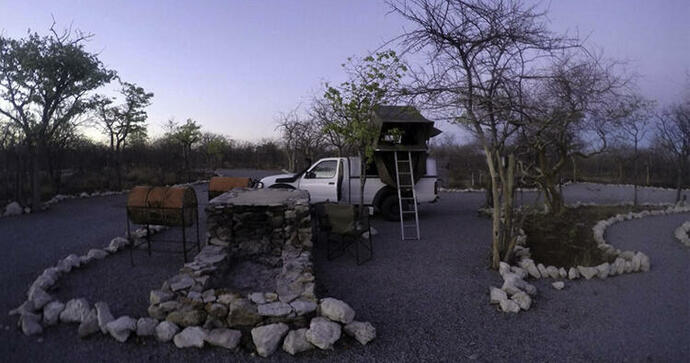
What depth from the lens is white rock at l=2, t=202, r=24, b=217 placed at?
9.65 m

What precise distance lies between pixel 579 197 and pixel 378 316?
46.8 feet

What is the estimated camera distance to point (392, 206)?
31.0 feet

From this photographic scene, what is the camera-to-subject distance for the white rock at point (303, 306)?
11.5ft

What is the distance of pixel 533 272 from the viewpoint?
201 inches

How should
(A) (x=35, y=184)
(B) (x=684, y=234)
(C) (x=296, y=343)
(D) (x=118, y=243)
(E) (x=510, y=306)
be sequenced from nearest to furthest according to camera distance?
(C) (x=296, y=343) → (E) (x=510, y=306) → (D) (x=118, y=243) → (B) (x=684, y=234) → (A) (x=35, y=184)

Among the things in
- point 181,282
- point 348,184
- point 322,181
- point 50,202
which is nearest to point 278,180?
point 322,181

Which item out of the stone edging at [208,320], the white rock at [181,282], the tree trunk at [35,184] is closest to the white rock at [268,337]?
the stone edging at [208,320]

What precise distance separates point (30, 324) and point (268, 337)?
7.79 ft

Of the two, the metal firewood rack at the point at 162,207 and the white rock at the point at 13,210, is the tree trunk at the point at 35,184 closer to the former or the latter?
the white rock at the point at 13,210

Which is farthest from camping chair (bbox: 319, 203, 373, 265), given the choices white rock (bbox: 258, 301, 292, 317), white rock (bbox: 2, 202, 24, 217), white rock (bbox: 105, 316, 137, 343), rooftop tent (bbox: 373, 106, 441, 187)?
white rock (bbox: 2, 202, 24, 217)

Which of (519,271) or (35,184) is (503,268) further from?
(35,184)

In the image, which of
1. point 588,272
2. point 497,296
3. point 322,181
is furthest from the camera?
point 322,181

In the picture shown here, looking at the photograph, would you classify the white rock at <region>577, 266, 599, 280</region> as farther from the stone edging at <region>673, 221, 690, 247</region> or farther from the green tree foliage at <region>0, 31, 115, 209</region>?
the green tree foliage at <region>0, 31, 115, 209</region>

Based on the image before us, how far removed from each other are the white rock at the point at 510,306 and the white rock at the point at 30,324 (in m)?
4.77
